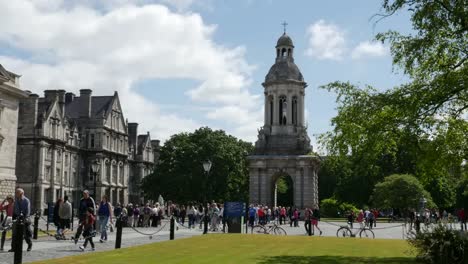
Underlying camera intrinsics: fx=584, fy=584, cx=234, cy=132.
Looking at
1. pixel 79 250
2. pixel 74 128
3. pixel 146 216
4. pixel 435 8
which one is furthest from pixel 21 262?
pixel 74 128

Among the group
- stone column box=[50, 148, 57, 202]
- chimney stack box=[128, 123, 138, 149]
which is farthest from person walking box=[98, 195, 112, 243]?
chimney stack box=[128, 123, 138, 149]

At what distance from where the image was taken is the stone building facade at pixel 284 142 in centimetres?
6344

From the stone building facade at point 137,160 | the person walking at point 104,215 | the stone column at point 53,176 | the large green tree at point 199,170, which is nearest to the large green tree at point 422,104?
the person walking at point 104,215

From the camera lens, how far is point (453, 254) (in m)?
15.6

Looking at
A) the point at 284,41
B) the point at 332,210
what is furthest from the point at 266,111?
the point at 332,210

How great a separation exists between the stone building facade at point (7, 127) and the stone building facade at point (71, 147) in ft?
83.4

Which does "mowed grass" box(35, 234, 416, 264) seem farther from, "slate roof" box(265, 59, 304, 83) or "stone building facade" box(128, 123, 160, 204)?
"stone building facade" box(128, 123, 160, 204)

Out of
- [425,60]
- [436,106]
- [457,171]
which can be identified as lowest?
[457,171]

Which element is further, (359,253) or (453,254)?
(359,253)

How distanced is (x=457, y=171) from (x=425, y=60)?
517cm

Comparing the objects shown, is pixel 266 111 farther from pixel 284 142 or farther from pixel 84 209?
pixel 84 209

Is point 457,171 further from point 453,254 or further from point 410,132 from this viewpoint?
point 453,254

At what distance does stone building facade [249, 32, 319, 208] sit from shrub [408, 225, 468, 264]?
1816 inches

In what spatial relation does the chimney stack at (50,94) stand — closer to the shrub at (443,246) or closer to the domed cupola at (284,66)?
the domed cupola at (284,66)
